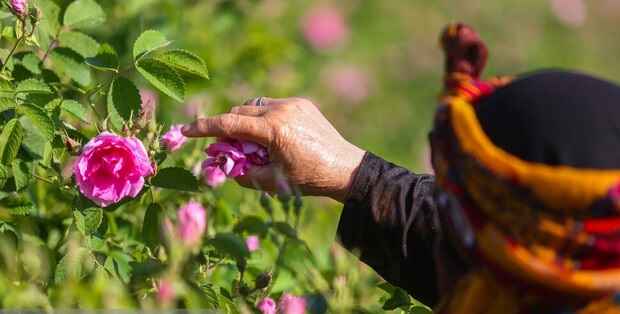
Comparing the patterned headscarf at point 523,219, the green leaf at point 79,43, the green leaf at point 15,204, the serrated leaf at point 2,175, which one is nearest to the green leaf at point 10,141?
the serrated leaf at point 2,175

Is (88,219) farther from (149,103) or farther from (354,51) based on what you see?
(354,51)

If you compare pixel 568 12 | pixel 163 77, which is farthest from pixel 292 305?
pixel 568 12

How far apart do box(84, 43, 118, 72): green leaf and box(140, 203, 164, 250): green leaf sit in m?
0.26

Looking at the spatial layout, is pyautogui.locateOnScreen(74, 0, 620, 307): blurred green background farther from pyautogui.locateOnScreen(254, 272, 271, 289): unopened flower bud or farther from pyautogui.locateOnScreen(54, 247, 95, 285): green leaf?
pyautogui.locateOnScreen(54, 247, 95, 285): green leaf

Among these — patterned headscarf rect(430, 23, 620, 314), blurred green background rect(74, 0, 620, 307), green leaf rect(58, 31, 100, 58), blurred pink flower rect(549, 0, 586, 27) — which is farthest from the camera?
blurred pink flower rect(549, 0, 586, 27)

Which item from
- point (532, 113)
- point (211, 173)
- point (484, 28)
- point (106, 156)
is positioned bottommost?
point (484, 28)

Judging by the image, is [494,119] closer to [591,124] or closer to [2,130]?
[591,124]

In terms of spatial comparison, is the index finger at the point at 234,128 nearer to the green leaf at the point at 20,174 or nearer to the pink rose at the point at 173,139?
the pink rose at the point at 173,139

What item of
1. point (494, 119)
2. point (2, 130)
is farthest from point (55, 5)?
point (494, 119)

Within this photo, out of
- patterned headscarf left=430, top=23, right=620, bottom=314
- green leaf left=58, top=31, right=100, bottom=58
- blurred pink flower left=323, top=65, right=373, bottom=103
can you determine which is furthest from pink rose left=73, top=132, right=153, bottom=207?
blurred pink flower left=323, top=65, right=373, bottom=103

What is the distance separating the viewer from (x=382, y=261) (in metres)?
1.93

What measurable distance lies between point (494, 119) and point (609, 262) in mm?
204

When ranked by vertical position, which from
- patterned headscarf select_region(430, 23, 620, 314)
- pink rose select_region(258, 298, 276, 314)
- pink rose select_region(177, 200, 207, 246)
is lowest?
pink rose select_region(258, 298, 276, 314)

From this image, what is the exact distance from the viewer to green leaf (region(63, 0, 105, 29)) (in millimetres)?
2164
